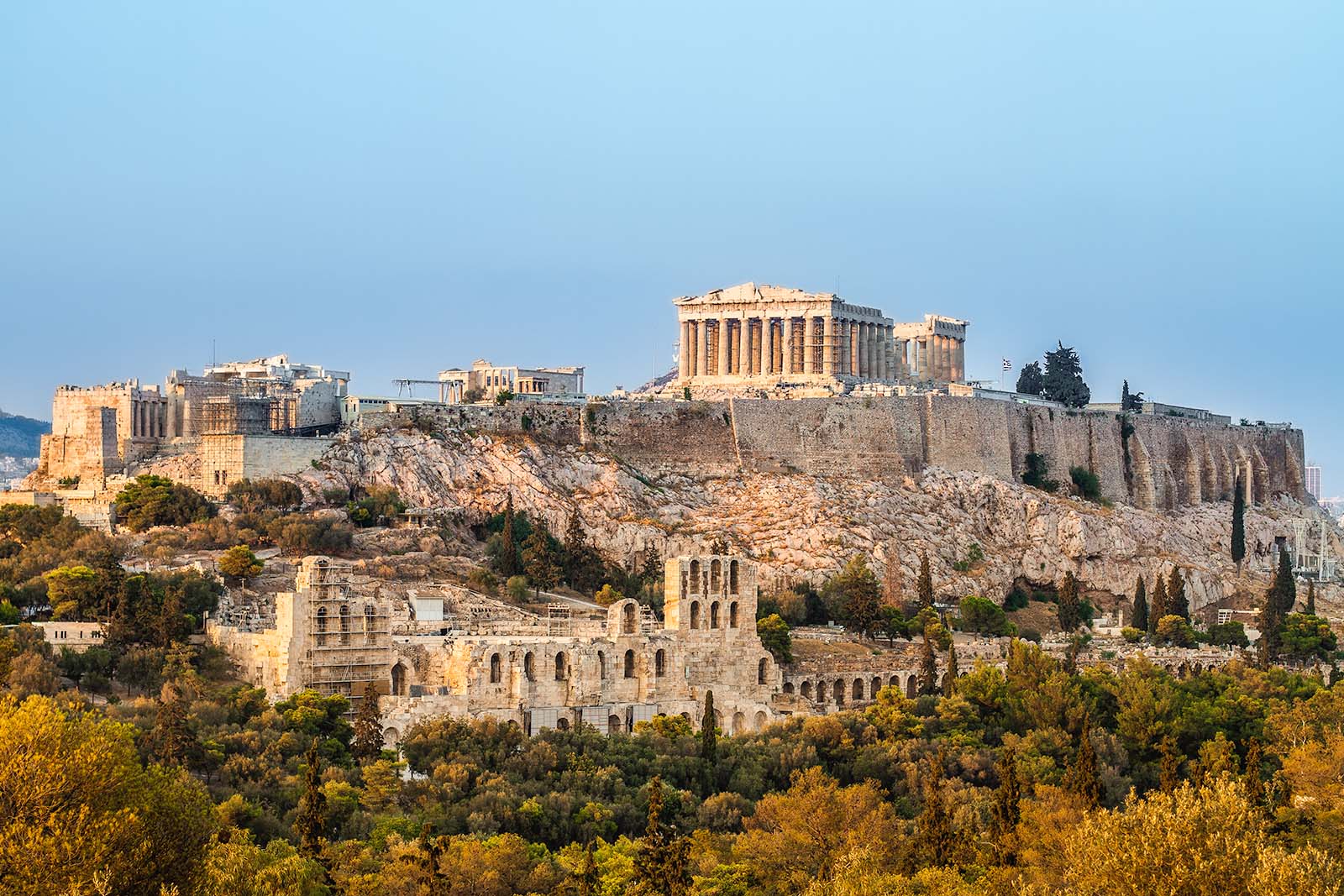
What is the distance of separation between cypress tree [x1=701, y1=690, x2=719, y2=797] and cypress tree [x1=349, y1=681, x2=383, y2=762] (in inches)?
278

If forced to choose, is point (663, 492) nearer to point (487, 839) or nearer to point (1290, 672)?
point (1290, 672)

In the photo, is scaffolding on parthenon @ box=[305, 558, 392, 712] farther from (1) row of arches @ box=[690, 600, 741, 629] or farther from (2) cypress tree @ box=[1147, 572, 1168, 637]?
(2) cypress tree @ box=[1147, 572, 1168, 637]

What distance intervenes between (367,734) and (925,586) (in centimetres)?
2881

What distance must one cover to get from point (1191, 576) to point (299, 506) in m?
36.2

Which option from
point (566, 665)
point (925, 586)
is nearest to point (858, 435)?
point (925, 586)

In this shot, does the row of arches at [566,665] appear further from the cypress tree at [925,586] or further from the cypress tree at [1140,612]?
the cypress tree at [1140,612]

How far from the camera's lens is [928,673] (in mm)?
60062

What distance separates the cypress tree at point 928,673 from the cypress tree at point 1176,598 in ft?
53.3

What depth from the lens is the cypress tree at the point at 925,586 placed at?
71.2 metres

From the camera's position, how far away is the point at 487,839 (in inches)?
1624

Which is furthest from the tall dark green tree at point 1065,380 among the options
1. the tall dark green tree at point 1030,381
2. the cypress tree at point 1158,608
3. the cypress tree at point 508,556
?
the cypress tree at point 508,556

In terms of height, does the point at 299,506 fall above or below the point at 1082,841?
above

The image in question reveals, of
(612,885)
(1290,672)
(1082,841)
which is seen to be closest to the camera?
(1082,841)

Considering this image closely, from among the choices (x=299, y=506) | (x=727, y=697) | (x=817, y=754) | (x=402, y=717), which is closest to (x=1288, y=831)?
(x=817, y=754)
